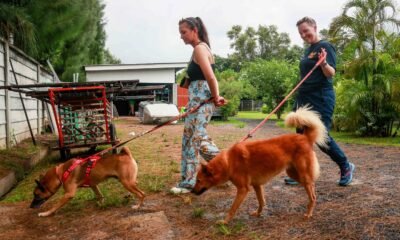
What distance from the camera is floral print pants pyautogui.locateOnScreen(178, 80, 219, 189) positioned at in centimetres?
490

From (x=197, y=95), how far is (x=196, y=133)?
0.50 m

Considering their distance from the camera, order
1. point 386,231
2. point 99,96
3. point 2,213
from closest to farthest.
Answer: point 386,231 → point 2,213 → point 99,96

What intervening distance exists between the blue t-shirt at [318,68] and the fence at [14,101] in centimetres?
593

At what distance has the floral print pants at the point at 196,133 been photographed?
490cm

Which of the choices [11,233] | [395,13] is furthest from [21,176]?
[395,13]

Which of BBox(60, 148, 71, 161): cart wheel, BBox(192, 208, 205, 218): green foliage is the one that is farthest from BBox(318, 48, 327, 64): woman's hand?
BBox(60, 148, 71, 161): cart wheel

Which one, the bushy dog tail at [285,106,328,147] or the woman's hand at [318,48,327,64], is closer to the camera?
the bushy dog tail at [285,106,328,147]

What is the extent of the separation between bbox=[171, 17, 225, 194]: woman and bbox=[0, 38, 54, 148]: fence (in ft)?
14.7

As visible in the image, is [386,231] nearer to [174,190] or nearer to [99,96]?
[174,190]

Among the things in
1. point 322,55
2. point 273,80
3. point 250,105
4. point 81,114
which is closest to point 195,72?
point 322,55

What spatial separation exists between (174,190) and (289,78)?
67.4 ft

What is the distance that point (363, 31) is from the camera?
42.9 feet

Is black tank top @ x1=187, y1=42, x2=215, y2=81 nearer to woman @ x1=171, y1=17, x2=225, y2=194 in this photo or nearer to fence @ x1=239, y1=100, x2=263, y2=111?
woman @ x1=171, y1=17, x2=225, y2=194

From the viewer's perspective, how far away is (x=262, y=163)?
4039mm
